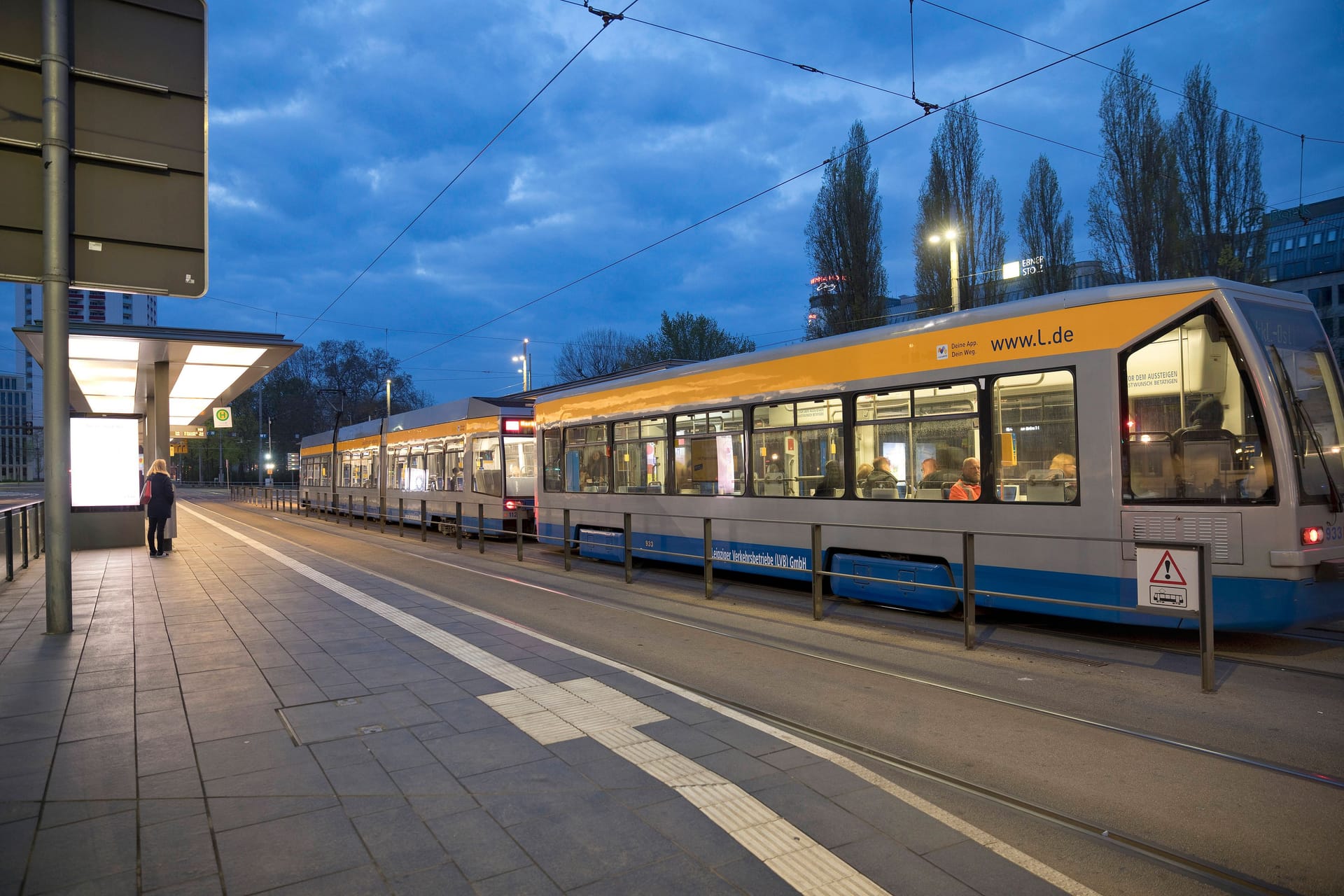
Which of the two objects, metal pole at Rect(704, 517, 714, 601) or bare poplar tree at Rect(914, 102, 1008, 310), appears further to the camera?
bare poplar tree at Rect(914, 102, 1008, 310)

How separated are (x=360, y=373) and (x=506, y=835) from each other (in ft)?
263

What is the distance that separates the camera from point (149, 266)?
7676mm

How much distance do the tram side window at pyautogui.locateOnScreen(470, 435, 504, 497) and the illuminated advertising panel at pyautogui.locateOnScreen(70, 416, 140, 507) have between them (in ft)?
22.2

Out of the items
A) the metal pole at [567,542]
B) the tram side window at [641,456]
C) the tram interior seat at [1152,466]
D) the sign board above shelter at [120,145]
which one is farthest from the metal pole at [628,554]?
the tram interior seat at [1152,466]

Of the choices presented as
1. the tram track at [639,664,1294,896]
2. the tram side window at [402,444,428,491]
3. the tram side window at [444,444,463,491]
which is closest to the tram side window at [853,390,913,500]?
the tram track at [639,664,1294,896]

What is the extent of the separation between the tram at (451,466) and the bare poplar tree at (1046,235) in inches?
845

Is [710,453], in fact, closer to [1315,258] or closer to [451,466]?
[451,466]

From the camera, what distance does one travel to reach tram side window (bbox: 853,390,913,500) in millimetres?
8750

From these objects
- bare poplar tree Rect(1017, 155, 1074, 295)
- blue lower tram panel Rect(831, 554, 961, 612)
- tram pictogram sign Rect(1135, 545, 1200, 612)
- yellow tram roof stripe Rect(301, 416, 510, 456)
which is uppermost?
bare poplar tree Rect(1017, 155, 1074, 295)

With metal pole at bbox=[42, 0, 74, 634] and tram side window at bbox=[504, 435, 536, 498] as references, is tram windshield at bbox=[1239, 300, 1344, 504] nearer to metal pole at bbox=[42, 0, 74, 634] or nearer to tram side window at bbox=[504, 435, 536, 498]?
metal pole at bbox=[42, 0, 74, 634]

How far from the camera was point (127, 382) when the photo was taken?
1889 cm

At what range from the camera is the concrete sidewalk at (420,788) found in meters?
3.12

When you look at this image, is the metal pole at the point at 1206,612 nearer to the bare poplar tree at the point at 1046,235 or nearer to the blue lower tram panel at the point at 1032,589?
the blue lower tram panel at the point at 1032,589

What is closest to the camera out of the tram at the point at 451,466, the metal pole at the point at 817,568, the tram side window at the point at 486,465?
the metal pole at the point at 817,568
